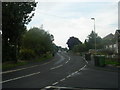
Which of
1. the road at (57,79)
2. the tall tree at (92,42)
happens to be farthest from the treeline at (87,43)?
the road at (57,79)

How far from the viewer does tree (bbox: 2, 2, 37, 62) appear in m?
33.2

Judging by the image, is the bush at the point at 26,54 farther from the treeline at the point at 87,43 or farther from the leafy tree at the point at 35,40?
the treeline at the point at 87,43

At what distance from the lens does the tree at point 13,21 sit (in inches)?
1309

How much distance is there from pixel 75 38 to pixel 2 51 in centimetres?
12179

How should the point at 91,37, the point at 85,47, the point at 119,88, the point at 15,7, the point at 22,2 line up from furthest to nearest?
the point at 91,37
the point at 85,47
the point at 22,2
the point at 15,7
the point at 119,88

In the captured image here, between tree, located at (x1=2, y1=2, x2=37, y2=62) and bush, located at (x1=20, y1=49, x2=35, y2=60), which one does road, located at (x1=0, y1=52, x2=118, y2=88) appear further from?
bush, located at (x1=20, y1=49, x2=35, y2=60)

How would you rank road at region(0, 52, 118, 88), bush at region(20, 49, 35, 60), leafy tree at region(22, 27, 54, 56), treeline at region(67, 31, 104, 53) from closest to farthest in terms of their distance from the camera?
road at region(0, 52, 118, 88) < bush at region(20, 49, 35, 60) < leafy tree at region(22, 27, 54, 56) < treeline at region(67, 31, 104, 53)

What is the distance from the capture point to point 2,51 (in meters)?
38.3

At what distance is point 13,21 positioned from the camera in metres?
35.1

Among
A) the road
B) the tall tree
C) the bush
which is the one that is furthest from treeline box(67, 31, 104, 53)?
the road

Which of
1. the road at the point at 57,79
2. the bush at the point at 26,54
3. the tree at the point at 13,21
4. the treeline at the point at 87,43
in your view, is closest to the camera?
the road at the point at 57,79

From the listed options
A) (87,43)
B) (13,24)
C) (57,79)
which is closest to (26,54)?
(13,24)

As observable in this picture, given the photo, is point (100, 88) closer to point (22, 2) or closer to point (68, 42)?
point (22, 2)

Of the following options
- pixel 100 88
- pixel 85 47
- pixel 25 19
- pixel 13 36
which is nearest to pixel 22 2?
pixel 25 19
